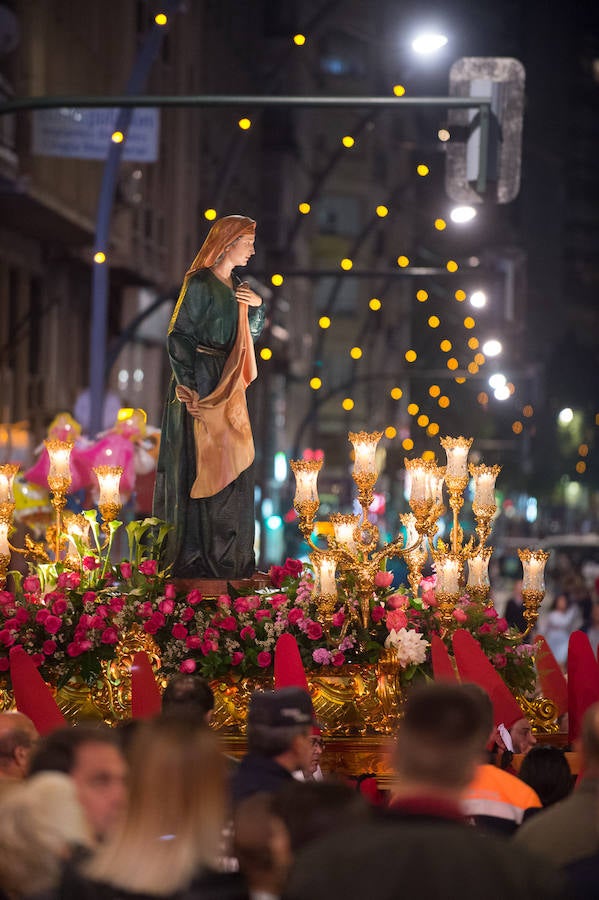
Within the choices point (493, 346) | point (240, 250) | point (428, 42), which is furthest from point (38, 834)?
point (493, 346)

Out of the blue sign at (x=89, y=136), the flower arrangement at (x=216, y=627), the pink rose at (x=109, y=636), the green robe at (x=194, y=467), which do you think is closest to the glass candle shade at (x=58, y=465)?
the flower arrangement at (x=216, y=627)

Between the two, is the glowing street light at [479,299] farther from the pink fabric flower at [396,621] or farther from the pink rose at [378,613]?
the pink fabric flower at [396,621]

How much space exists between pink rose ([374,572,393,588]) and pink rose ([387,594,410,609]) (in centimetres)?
12

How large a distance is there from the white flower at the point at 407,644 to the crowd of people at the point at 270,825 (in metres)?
4.74

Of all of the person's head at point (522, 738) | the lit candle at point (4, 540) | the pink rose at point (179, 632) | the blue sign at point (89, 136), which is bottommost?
the person's head at point (522, 738)

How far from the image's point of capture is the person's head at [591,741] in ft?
19.2

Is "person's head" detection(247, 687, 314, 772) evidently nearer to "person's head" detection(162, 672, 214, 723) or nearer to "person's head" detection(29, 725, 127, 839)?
"person's head" detection(29, 725, 127, 839)

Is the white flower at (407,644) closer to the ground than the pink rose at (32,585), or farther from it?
closer to the ground

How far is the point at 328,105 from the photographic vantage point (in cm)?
1430

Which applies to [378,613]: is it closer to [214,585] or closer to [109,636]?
[214,585]

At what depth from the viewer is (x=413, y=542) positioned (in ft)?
41.5

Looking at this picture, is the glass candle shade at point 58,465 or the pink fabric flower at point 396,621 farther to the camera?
the glass candle shade at point 58,465

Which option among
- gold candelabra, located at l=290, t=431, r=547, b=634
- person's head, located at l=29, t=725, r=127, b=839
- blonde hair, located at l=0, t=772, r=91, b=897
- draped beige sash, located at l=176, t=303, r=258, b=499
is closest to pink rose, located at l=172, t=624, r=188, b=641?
gold candelabra, located at l=290, t=431, r=547, b=634

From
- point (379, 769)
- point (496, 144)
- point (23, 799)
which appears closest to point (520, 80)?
point (496, 144)
